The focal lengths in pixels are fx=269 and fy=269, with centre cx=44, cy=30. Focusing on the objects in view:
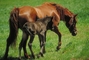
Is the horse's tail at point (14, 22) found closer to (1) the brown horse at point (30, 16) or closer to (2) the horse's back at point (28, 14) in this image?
(1) the brown horse at point (30, 16)

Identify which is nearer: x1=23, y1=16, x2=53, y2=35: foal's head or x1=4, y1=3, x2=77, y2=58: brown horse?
x1=23, y1=16, x2=53, y2=35: foal's head

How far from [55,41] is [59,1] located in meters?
20.4

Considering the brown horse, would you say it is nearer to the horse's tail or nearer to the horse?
the horse's tail

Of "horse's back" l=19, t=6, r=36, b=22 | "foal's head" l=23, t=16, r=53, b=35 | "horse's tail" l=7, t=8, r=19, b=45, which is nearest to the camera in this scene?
"foal's head" l=23, t=16, r=53, b=35

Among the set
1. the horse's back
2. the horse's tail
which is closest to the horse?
the horse's back

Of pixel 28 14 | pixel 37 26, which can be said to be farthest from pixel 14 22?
pixel 37 26

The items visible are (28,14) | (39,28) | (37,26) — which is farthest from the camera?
(28,14)

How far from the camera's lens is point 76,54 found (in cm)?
1038

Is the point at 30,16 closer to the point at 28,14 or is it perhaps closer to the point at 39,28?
the point at 28,14

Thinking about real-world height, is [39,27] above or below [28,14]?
below

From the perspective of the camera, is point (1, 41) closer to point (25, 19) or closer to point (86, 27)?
point (25, 19)

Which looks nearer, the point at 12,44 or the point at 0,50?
the point at 12,44

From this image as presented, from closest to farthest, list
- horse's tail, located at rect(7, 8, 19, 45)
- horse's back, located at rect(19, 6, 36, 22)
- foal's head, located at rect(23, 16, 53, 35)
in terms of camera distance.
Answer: foal's head, located at rect(23, 16, 53, 35), horse's tail, located at rect(7, 8, 19, 45), horse's back, located at rect(19, 6, 36, 22)

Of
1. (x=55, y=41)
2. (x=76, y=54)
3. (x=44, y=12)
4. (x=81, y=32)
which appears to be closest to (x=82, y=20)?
(x=81, y=32)
